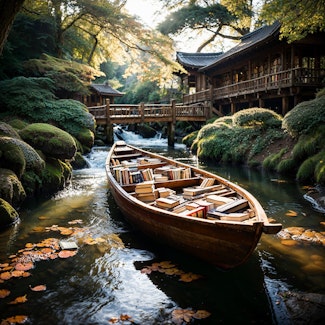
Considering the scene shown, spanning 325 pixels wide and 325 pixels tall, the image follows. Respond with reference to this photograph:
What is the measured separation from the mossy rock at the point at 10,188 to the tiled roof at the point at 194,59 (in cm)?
2544

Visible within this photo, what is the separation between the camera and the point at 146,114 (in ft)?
79.3

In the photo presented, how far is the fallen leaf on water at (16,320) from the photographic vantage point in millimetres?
3761

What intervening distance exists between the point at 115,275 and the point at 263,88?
17.3m

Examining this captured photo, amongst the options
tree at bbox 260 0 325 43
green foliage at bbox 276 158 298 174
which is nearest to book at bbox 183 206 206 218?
tree at bbox 260 0 325 43

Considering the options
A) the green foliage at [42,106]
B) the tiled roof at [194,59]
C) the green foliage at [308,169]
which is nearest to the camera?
the green foliage at [308,169]

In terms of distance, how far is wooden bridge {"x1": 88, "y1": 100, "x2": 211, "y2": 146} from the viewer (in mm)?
22641

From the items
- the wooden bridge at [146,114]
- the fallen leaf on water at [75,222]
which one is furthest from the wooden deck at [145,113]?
the fallen leaf on water at [75,222]

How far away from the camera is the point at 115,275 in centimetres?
500

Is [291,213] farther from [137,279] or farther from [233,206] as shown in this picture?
[137,279]

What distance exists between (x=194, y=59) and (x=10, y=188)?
28.5 m

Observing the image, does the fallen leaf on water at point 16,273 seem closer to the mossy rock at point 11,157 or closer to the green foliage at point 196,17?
the mossy rock at point 11,157

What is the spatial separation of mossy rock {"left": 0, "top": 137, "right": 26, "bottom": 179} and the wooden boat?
8.68 feet

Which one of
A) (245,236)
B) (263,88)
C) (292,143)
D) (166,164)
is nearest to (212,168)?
(292,143)

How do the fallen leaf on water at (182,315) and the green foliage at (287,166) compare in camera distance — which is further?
the green foliage at (287,166)
